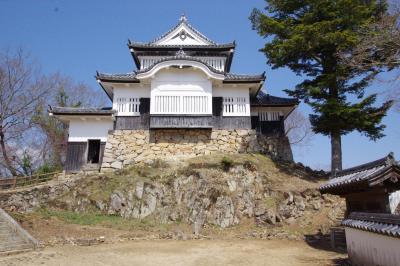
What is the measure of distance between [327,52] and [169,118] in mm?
10870

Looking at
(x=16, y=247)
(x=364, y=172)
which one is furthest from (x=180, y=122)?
(x=364, y=172)

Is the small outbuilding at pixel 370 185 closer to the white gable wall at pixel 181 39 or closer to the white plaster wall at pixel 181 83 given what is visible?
the white plaster wall at pixel 181 83

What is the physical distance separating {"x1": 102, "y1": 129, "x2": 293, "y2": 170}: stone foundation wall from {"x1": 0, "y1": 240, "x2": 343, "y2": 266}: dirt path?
740cm

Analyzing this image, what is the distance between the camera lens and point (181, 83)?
21.1 meters

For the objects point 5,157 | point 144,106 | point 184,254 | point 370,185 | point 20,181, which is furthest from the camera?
point 5,157

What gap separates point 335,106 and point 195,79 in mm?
9186

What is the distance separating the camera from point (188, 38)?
25719mm

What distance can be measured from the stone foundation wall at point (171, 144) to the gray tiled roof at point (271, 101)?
253cm

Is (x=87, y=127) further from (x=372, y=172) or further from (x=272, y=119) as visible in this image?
(x=372, y=172)

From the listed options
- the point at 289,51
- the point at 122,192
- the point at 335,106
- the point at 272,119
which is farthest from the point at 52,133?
the point at 335,106

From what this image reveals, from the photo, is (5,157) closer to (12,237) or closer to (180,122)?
(12,237)

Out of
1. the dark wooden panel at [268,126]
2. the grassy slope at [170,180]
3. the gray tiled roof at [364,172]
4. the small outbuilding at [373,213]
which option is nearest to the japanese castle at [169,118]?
the dark wooden panel at [268,126]

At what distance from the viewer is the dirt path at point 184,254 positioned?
33.5 ft

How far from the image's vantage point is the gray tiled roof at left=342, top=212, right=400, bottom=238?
5.93 meters
